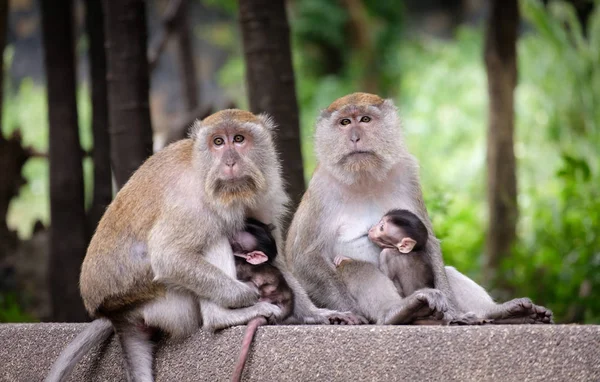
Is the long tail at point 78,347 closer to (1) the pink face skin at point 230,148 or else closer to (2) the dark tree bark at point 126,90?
(1) the pink face skin at point 230,148

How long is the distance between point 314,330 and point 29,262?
19.6ft

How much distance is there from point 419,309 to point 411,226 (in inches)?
18.3

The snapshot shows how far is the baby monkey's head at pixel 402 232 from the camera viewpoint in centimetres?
440

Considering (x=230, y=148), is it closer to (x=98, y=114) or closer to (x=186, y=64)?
(x=98, y=114)

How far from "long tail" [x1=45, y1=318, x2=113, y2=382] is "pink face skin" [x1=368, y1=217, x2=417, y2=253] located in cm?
141

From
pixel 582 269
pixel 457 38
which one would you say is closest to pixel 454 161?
pixel 457 38

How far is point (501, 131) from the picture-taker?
899 centimetres

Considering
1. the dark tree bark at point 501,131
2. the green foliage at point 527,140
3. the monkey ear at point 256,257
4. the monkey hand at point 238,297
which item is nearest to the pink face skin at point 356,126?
the green foliage at point 527,140

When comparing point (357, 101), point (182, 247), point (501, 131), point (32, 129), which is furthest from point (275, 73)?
point (32, 129)

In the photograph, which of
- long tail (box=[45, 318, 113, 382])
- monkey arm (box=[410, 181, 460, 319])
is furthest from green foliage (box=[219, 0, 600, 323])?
long tail (box=[45, 318, 113, 382])

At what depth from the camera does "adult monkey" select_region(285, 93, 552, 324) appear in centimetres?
453

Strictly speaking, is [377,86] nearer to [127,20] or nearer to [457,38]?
[457,38]

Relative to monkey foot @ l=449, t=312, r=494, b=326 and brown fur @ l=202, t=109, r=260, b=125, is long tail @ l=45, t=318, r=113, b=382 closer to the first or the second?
brown fur @ l=202, t=109, r=260, b=125

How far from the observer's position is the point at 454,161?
15.4 meters
